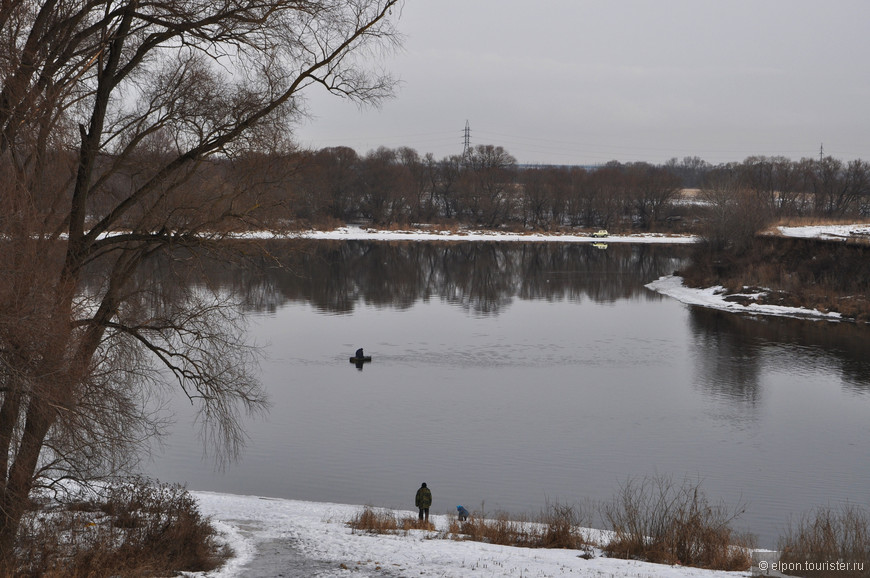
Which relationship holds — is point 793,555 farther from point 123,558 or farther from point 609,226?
point 609,226

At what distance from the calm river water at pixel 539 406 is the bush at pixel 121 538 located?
348 centimetres

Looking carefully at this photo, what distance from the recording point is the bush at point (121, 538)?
8508 millimetres

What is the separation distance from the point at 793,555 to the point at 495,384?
1472cm

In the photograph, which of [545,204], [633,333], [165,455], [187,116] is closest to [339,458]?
[165,455]

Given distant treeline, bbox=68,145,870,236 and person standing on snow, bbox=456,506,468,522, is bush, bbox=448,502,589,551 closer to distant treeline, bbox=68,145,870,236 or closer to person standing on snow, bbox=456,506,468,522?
person standing on snow, bbox=456,506,468,522

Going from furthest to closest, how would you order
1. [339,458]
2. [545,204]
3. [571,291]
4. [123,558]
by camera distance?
[545,204] → [571,291] → [339,458] → [123,558]

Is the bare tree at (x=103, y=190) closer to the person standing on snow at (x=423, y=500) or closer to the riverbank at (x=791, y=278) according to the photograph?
the person standing on snow at (x=423, y=500)

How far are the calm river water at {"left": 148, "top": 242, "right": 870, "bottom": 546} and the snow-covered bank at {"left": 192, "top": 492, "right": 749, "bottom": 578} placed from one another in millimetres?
3571

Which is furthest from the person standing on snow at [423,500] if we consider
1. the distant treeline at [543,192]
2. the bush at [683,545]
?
the distant treeline at [543,192]

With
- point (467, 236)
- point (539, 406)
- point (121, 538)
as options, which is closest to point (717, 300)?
point (539, 406)

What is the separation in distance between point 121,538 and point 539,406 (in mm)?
A: 14023

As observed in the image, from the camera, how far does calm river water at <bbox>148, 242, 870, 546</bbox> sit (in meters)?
16.5

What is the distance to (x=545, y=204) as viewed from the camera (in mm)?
100125

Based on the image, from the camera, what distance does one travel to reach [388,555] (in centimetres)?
1025
